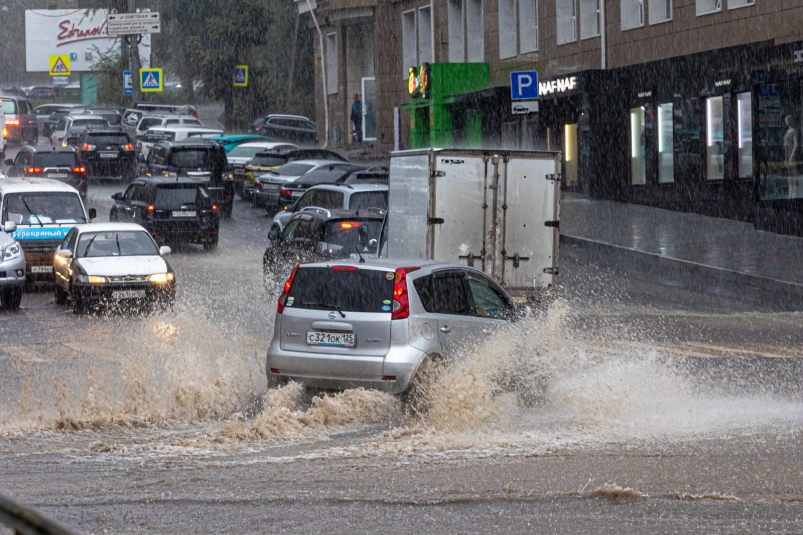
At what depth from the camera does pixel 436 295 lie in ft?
33.1

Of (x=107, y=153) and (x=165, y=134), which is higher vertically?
(x=165, y=134)

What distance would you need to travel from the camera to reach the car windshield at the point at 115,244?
18.2m

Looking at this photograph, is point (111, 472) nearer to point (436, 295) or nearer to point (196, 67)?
point (436, 295)

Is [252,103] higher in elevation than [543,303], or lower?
higher

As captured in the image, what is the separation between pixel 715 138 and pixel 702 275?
28.8ft

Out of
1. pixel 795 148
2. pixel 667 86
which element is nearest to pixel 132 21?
pixel 667 86

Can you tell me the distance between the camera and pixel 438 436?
868 centimetres

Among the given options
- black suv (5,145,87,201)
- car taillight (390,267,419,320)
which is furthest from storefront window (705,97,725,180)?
car taillight (390,267,419,320)

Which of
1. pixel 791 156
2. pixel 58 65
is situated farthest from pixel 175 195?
pixel 58 65

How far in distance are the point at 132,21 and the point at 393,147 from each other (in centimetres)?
1229

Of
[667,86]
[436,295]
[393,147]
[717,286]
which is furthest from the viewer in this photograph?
[393,147]

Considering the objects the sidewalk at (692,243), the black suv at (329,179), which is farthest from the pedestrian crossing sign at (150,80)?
the sidewalk at (692,243)

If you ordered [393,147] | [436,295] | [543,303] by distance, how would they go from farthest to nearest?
[393,147] → [543,303] → [436,295]

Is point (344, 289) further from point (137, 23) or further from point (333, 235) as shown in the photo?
point (137, 23)
